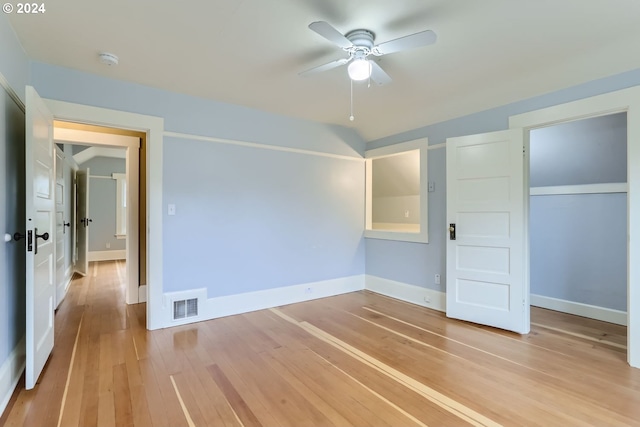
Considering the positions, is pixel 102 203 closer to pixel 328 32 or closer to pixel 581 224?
pixel 328 32

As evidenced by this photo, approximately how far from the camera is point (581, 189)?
12.0 feet

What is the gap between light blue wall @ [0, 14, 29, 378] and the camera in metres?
1.97

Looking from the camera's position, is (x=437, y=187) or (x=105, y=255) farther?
(x=105, y=255)

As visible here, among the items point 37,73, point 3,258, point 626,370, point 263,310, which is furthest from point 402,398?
point 37,73

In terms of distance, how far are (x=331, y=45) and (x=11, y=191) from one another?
2479mm

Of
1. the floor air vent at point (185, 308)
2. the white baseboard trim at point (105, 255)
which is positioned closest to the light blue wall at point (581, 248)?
the floor air vent at point (185, 308)

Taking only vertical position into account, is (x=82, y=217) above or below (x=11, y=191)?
below

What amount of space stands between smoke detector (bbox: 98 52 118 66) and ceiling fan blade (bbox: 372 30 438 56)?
207 cm

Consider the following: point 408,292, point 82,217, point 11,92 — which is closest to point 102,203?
point 82,217

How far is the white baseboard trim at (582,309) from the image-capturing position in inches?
132

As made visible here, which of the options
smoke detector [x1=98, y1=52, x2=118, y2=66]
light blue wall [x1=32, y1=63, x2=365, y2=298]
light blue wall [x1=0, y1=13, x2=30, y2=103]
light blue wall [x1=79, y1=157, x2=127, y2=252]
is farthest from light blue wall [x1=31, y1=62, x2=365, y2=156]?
light blue wall [x1=79, y1=157, x2=127, y2=252]

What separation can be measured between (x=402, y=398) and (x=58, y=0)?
3210 millimetres

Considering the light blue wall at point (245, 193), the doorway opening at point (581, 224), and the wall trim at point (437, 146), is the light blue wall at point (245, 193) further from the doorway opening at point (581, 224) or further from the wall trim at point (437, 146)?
the doorway opening at point (581, 224)

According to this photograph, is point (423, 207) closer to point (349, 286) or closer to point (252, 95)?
point (349, 286)
